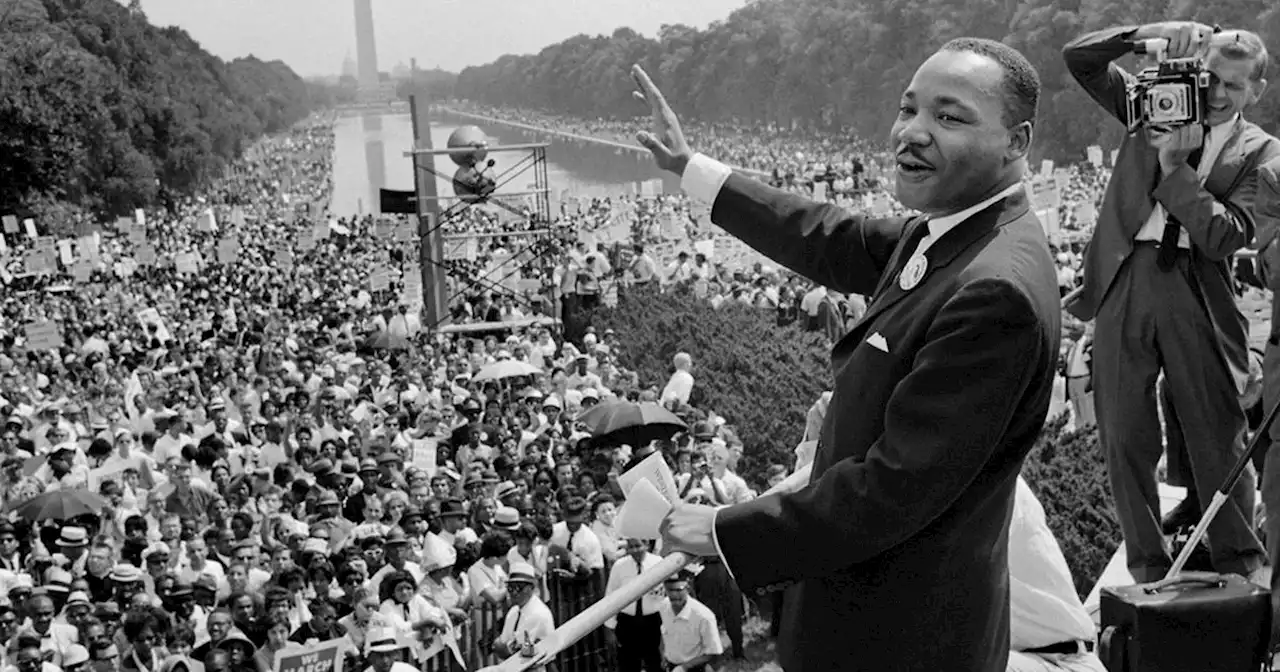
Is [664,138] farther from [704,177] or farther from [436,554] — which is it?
[436,554]

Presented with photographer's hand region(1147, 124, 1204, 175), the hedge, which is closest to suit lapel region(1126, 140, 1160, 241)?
photographer's hand region(1147, 124, 1204, 175)

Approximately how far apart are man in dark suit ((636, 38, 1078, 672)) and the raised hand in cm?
58

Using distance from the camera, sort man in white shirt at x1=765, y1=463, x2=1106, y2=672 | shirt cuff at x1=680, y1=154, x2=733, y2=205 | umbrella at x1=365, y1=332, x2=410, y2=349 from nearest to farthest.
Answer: shirt cuff at x1=680, y1=154, x2=733, y2=205
man in white shirt at x1=765, y1=463, x2=1106, y2=672
umbrella at x1=365, y1=332, x2=410, y2=349

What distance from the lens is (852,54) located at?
77.9 metres

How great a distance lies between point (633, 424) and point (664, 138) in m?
9.48

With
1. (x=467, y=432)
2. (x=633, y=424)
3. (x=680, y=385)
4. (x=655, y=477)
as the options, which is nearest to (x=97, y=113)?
(x=680, y=385)

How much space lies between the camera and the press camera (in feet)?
14.7

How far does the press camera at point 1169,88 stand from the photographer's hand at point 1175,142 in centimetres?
2

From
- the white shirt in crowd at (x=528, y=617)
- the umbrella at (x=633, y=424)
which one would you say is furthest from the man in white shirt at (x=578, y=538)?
the umbrella at (x=633, y=424)

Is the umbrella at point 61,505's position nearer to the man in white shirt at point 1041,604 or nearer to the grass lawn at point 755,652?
the grass lawn at point 755,652

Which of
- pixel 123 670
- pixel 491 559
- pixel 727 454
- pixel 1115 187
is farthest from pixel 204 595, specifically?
pixel 1115 187

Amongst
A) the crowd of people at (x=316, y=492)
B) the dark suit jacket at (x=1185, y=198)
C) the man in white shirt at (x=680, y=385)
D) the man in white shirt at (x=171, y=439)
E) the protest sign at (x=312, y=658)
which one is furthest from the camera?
the man in white shirt at (x=680, y=385)

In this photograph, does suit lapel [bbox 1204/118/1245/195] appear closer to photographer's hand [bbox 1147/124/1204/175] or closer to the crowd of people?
photographer's hand [bbox 1147/124/1204/175]

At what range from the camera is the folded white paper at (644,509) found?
9.55ft
